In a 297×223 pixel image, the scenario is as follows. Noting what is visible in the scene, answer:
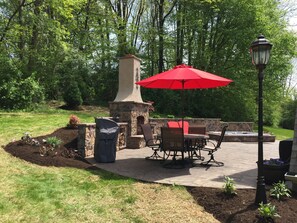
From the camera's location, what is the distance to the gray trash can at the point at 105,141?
7.13 m

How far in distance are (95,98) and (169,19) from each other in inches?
329

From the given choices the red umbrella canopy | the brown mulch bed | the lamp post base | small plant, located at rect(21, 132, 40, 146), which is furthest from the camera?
small plant, located at rect(21, 132, 40, 146)

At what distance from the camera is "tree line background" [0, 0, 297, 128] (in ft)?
56.9

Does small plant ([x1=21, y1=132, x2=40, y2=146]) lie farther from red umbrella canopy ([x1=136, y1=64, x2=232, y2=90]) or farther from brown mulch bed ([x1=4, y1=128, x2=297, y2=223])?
red umbrella canopy ([x1=136, y1=64, x2=232, y2=90])

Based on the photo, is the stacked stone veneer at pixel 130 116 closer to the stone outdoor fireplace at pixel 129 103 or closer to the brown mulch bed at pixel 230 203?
the stone outdoor fireplace at pixel 129 103

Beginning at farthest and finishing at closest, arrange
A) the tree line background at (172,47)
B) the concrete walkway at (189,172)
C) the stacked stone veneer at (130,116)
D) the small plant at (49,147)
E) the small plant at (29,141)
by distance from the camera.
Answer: the tree line background at (172,47) → the stacked stone veneer at (130,116) → the small plant at (29,141) → the small plant at (49,147) → the concrete walkway at (189,172)

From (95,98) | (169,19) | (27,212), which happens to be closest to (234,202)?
(27,212)

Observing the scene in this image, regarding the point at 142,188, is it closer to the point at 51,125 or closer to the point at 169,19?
the point at 51,125

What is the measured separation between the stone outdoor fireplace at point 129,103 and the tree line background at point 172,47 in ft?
19.2

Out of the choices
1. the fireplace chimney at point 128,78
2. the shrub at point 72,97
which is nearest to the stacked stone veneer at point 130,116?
the fireplace chimney at point 128,78

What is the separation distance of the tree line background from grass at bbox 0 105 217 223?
10.2 metres

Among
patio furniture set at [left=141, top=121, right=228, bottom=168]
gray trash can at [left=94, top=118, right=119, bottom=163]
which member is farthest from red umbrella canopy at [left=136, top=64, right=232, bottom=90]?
gray trash can at [left=94, top=118, right=119, bottom=163]

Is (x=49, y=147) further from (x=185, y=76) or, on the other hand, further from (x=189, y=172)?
Answer: (x=185, y=76)

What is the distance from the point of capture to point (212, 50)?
20.6 m
